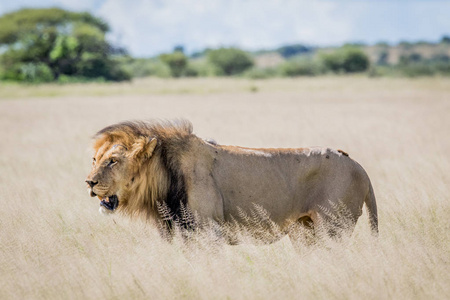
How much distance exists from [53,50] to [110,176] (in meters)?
50.3

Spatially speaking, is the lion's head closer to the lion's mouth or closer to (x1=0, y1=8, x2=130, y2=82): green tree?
the lion's mouth

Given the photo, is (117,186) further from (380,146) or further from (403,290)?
(380,146)

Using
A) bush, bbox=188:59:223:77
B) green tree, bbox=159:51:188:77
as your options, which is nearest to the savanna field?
green tree, bbox=159:51:188:77

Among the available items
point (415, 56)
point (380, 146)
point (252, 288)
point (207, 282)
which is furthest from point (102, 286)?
point (415, 56)

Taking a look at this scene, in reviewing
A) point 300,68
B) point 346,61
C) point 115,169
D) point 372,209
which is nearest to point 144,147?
point 115,169

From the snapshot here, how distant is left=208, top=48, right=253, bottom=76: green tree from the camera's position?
89.7 metres

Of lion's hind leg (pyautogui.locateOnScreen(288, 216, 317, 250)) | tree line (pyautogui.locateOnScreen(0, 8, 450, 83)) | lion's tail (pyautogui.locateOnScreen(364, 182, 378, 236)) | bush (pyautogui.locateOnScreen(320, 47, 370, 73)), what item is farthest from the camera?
bush (pyautogui.locateOnScreen(320, 47, 370, 73))

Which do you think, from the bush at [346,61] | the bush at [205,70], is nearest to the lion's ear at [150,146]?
the bush at [346,61]

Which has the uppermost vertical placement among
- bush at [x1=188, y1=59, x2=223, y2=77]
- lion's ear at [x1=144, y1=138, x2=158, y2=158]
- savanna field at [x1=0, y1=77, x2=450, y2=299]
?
lion's ear at [x1=144, y1=138, x2=158, y2=158]

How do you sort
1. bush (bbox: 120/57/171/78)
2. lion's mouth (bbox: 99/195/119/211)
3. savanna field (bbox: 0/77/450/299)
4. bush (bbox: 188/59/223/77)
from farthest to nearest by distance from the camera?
bush (bbox: 188/59/223/77), bush (bbox: 120/57/171/78), lion's mouth (bbox: 99/195/119/211), savanna field (bbox: 0/77/450/299)

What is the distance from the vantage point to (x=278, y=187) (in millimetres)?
5348

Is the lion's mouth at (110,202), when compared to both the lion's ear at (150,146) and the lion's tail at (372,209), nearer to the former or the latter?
the lion's ear at (150,146)

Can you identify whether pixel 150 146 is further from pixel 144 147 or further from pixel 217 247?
pixel 217 247

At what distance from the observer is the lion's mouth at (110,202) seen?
502 centimetres
